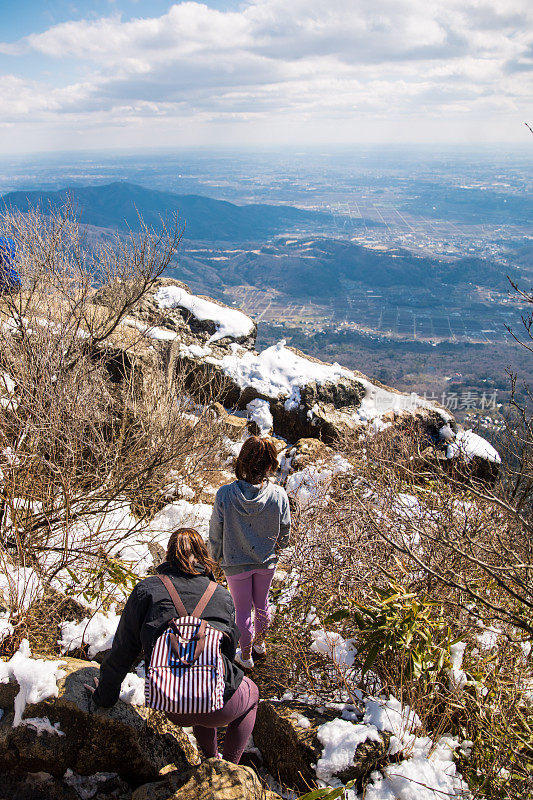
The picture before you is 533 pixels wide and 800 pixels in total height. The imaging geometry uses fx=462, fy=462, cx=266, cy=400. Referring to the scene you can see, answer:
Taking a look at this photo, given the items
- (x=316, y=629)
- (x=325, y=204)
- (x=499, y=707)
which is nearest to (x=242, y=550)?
(x=316, y=629)

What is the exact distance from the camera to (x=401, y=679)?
262cm

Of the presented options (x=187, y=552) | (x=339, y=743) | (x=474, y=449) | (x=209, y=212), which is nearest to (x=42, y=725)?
(x=187, y=552)

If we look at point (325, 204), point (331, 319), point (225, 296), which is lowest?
point (331, 319)

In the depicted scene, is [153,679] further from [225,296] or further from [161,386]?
[225,296]

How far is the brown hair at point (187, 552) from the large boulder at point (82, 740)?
95 centimetres

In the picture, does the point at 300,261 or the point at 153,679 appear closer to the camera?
the point at 153,679

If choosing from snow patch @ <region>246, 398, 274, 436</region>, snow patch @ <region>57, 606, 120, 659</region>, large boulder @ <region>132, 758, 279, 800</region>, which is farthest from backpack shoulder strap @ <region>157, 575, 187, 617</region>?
snow patch @ <region>246, 398, 274, 436</region>

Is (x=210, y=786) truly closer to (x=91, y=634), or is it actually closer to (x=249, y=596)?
(x=249, y=596)

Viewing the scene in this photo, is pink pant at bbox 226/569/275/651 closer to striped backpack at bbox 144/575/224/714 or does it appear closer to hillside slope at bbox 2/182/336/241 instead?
striped backpack at bbox 144/575/224/714

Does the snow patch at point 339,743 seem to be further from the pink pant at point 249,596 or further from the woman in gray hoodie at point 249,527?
the pink pant at point 249,596

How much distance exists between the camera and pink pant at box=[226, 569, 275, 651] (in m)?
3.10

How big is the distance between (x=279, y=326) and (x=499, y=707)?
83.3 m

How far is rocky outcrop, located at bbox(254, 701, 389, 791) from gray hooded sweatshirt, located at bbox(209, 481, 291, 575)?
0.85 m

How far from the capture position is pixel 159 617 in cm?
198
